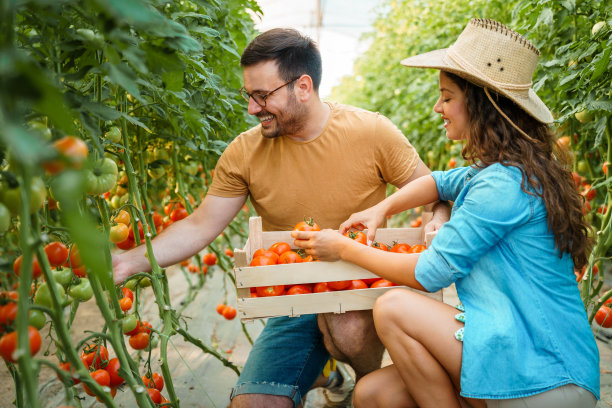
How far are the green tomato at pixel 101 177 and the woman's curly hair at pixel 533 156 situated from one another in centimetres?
93

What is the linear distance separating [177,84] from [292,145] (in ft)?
3.20

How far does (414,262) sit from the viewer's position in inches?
56.2

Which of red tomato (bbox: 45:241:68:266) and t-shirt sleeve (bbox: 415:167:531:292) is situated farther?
t-shirt sleeve (bbox: 415:167:531:292)

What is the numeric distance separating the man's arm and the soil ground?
286 mm

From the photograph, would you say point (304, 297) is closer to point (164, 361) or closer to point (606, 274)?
point (164, 361)

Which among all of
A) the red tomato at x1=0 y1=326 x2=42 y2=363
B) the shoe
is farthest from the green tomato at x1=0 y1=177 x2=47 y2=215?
the shoe

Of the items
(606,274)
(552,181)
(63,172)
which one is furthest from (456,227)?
(606,274)

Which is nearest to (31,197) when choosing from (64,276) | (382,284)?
(64,276)

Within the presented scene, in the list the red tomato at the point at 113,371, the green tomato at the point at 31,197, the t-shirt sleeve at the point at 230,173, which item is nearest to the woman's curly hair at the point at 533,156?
the t-shirt sleeve at the point at 230,173

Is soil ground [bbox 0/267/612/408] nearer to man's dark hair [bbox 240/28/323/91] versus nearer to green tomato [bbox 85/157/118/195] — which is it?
green tomato [bbox 85/157/118/195]

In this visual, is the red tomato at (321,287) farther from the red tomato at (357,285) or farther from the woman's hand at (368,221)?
the woman's hand at (368,221)

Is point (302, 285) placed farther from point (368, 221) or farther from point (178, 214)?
point (178, 214)

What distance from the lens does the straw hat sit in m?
1.43

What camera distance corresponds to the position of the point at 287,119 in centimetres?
197
